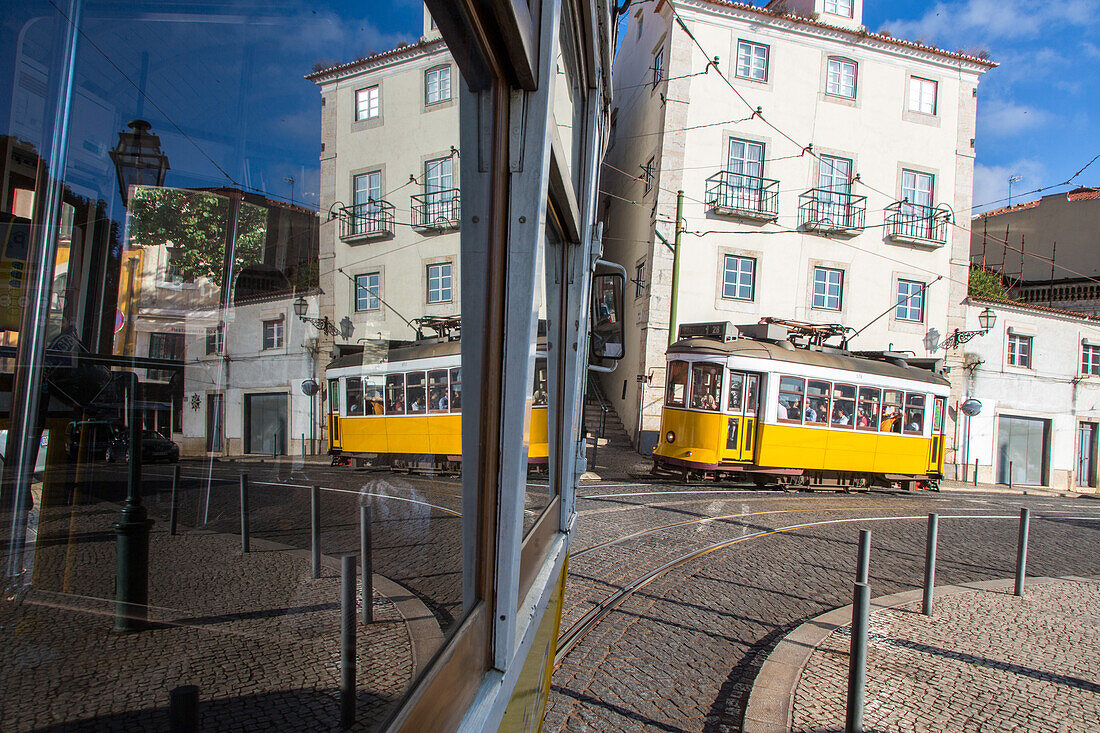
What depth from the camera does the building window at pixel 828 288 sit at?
829 inches

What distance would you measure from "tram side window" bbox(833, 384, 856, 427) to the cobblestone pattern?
45.8 feet

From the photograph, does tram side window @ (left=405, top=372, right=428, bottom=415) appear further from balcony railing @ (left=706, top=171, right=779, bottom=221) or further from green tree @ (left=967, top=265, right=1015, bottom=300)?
green tree @ (left=967, top=265, right=1015, bottom=300)

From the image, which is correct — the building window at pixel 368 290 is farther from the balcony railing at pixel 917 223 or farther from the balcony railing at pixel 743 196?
the balcony railing at pixel 917 223

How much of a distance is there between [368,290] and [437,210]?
21cm

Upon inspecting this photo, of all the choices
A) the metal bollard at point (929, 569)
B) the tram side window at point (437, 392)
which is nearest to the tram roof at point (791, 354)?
the metal bollard at point (929, 569)

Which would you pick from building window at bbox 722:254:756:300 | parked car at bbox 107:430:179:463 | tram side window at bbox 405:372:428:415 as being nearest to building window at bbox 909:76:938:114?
building window at bbox 722:254:756:300

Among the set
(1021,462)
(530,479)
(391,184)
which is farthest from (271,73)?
(1021,462)

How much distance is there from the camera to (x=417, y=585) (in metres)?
1.03

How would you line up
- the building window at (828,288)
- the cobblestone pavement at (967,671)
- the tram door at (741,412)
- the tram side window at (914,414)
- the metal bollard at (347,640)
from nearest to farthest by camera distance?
the metal bollard at (347,640), the cobblestone pavement at (967,671), the tram door at (741,412), the tram side window at (914,414), the building window at (828,288)

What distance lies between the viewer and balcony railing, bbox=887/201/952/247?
70.0 feet

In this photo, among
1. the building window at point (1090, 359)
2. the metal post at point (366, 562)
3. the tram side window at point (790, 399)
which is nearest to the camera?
the metal post at point (366, 562)

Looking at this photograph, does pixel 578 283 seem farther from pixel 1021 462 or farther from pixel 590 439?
pixel 1021 462

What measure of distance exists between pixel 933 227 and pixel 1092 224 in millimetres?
10885

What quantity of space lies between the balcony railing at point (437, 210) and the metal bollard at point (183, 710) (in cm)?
69
